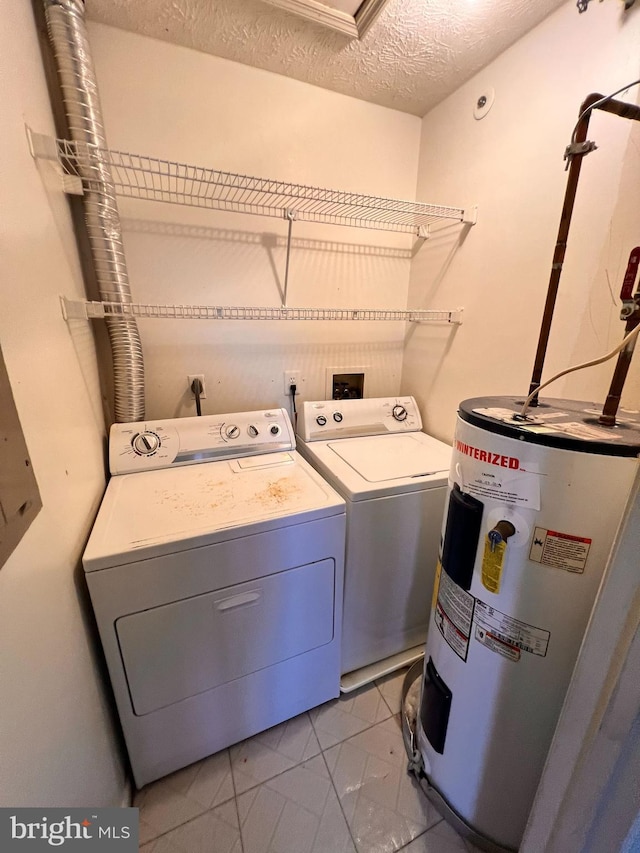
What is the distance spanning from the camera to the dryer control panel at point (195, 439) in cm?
134

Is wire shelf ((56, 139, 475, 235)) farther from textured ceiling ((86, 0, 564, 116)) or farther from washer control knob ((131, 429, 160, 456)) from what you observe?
washer control knob ((131, 429, 160, 456))

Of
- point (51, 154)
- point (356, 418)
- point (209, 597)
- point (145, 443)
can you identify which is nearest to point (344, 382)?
point (356, 418)

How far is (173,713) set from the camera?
105 cm

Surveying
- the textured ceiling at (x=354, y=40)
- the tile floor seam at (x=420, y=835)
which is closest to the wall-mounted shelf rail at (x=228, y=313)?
the textured ceiling at (x=354, y=40)

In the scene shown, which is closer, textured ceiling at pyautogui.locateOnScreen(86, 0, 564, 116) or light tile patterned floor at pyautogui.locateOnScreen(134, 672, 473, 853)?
light tile patterned floor at pyautogui.locateOnScreen(134, 672, 473, 853)

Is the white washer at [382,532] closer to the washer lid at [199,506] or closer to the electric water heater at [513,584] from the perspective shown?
the washer lid at [199,506]

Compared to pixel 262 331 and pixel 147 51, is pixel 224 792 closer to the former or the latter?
pixel 262 331

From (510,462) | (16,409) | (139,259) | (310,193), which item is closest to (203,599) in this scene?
(16,409)

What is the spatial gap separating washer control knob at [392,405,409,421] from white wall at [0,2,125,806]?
4.61 ft

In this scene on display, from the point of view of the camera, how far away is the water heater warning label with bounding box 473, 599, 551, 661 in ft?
2.48

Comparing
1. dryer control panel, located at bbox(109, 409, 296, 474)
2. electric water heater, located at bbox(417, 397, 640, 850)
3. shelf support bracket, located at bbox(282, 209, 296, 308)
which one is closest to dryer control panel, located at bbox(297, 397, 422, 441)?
dryer control panel, located at bbox(109, 409, 296, 474)

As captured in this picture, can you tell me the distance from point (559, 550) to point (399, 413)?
3.95ft

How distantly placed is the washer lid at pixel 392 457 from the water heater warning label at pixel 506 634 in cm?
53

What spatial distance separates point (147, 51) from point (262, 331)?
1.09 metres
